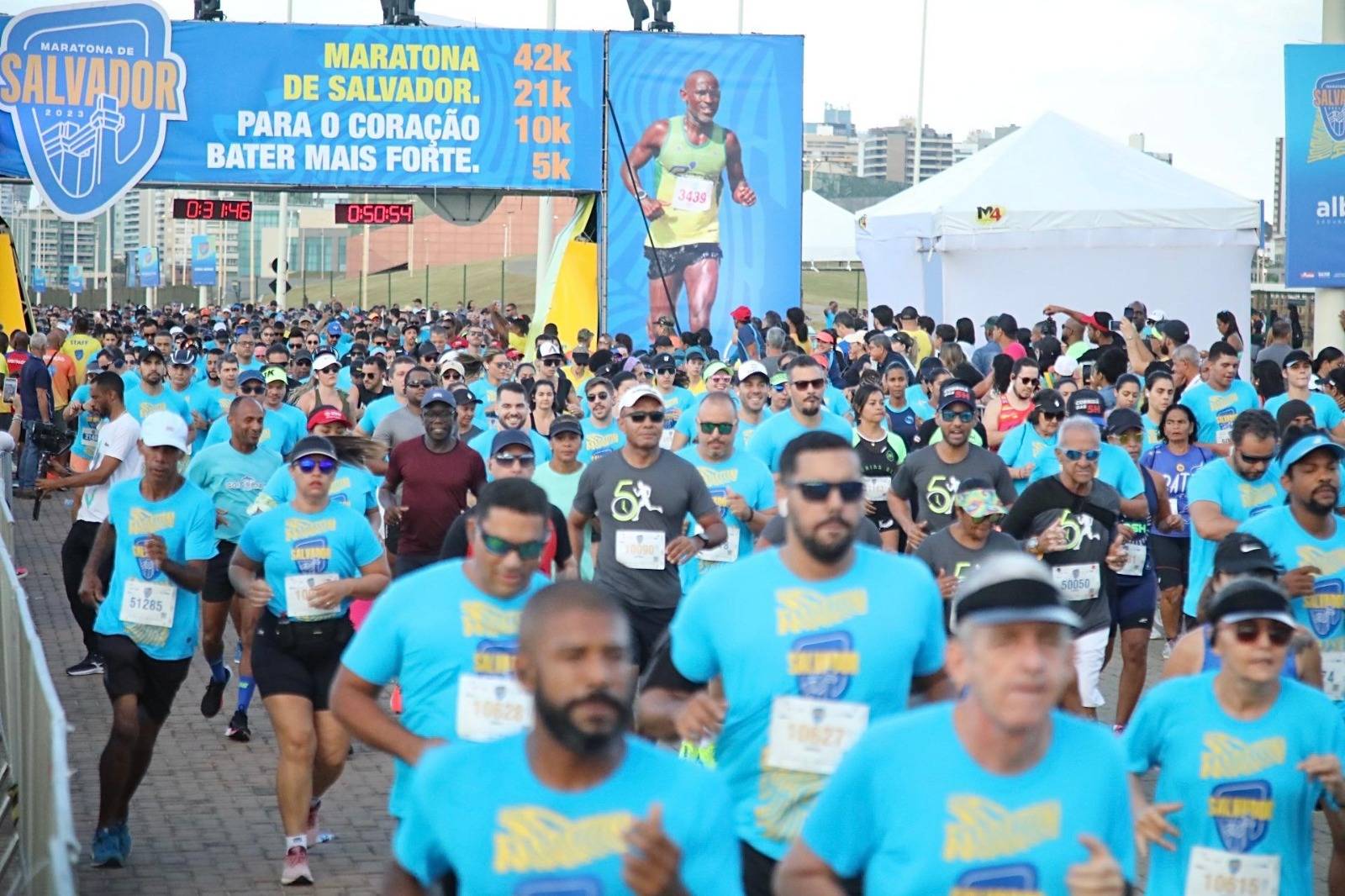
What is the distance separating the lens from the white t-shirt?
1180 centimetres

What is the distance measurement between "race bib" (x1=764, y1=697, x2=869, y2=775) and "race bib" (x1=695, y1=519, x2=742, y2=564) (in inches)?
200

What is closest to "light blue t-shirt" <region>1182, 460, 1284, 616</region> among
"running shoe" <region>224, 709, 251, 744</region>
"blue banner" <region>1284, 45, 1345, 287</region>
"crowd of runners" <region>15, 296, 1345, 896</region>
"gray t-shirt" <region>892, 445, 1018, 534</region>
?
"crowd of runners" <region>15, 296, 1345, 896</region>

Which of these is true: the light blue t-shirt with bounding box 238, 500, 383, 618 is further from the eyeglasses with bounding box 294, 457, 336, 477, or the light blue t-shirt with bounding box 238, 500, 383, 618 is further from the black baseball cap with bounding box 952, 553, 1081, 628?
the black baseball cap with bounding box 952, 553, 1081, 628

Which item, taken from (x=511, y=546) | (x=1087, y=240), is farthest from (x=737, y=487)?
(x=1087, y=240)

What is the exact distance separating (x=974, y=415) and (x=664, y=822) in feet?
24.0

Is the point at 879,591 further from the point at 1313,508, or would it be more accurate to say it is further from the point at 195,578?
the point at 195,578

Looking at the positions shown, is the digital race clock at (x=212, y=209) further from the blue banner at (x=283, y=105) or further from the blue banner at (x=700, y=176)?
the blue banner at (x=700, y=176)

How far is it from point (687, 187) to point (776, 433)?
50.8ft

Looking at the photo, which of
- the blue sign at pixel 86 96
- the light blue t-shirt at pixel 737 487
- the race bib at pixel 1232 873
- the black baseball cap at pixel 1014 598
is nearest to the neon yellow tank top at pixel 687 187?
the blue sign at pixel 86 96

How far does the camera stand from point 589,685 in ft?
11.3

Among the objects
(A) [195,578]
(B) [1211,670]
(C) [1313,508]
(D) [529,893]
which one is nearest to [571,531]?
(A) [195,578]

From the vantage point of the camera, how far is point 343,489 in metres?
10.2

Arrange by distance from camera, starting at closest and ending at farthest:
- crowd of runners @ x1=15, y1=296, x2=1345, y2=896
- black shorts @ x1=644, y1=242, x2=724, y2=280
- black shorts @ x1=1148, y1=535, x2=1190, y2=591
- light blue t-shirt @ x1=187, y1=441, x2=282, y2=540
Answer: crowd of runners @ x1=15, y1=296, x2=1345, y2=896
light blue t-shirt @ x1=187, y1=441, x2=282, y2=540
black shorts @ x1=1148, y1=535, x2=1190, y2=591
black shorts @ x1=644, y1=242, x2=724, y2=280

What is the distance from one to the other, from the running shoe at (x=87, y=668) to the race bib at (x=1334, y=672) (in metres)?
8.04
